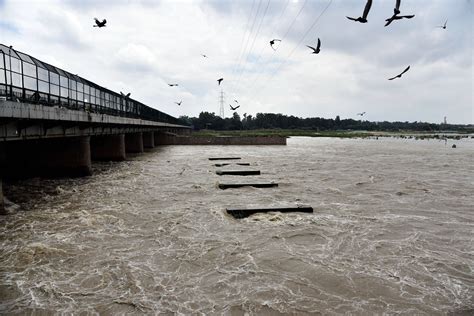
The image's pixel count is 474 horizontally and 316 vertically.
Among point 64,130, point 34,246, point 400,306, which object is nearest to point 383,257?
point 400,306

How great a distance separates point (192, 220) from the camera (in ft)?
52.7

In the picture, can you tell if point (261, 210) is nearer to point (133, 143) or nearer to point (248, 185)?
point (248, 185)

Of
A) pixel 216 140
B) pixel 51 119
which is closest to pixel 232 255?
pixel 51 119

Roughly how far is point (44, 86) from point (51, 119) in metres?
2.46

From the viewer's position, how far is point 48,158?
2830cm

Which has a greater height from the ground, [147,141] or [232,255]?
[147,141]

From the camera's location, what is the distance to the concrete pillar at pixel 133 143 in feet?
193

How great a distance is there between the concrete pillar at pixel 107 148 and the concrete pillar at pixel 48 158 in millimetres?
14203

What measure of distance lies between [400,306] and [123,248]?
873 centimetres

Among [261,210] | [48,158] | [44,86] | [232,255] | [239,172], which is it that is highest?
[44,86]

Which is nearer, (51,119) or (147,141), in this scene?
(51,119)

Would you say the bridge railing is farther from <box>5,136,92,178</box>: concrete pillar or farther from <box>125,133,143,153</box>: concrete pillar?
<box>125,133,143,153</box>: concrete pillar

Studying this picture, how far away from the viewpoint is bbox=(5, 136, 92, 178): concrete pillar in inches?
1047

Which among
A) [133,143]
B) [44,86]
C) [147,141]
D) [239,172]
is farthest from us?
[147,141]
